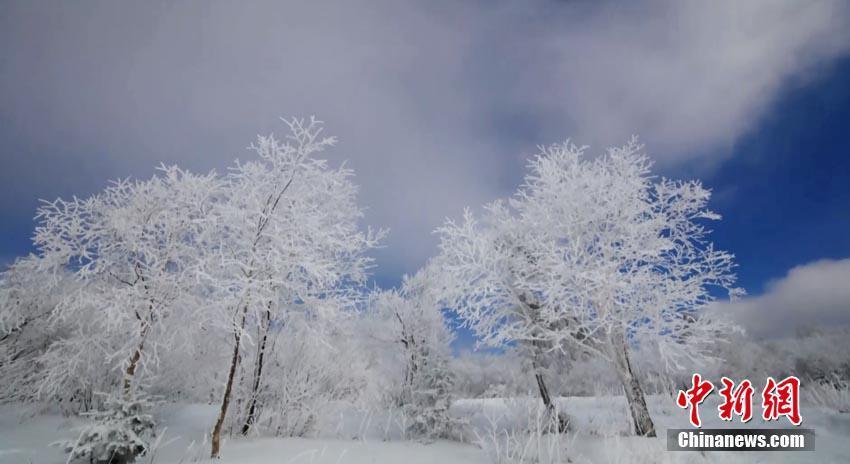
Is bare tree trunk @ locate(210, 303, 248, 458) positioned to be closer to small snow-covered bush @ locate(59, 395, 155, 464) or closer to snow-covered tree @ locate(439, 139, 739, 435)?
small snow-covered bush @ locate(59, 395, 155, 464)

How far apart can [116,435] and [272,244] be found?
374cm

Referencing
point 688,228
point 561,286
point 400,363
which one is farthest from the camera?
point 400,363

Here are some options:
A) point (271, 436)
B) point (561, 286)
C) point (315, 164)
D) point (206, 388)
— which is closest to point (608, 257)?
point (561, 286)

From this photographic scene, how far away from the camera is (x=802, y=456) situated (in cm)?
642

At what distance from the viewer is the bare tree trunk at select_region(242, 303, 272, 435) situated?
9.13 metres

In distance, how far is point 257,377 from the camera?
31.2ft

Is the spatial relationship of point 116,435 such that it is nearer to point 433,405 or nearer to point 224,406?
point 224,406

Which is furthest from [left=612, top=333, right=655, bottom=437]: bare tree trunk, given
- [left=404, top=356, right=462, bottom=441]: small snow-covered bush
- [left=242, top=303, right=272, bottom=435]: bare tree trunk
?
[left=242, top=303, right=272, bottom=435]: bare tree trunk

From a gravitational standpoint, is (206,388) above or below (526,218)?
below

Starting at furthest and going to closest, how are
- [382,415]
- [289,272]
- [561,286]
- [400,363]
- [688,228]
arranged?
1. [400,363]
2. [382,415]
3. [688,228]
4. [561,286]
5. [289,272]

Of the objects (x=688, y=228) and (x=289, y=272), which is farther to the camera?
(x=688, y=228)

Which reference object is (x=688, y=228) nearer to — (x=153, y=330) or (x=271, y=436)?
(x=271, y=436)

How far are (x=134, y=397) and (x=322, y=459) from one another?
3.32 meters

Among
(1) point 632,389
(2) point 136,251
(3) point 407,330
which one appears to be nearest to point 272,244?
(2) point 136,251
